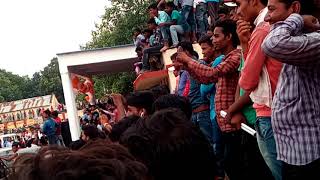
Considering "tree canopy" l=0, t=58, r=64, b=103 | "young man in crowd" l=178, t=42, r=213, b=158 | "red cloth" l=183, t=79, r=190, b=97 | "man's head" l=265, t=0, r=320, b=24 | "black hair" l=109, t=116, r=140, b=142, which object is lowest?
"tree canopy" l=0, t=58, r=64, b=103

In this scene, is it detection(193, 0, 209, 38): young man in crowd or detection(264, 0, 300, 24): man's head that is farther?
detection(193, 0, 209, 38): young man in crowd

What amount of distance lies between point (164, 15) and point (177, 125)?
8.58m

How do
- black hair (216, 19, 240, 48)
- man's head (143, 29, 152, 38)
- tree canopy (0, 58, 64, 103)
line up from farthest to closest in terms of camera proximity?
1. tree canopy (0, 58, 64, 103)
2. man's head (143, 29, 152, 38)
3. black hair (216, 19, 240, 48)

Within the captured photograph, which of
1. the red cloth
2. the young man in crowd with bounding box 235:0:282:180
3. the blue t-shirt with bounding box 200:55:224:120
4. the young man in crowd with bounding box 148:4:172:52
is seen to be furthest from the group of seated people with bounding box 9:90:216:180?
the young man in crowd with bounding box 148:4:172:52

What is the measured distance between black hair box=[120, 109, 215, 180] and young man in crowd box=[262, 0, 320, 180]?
0.45m

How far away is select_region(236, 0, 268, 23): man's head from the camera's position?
10.5ft

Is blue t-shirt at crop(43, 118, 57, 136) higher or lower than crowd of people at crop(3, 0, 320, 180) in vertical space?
lower

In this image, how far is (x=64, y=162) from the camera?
3.49ft

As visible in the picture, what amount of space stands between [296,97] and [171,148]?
743 millimetres

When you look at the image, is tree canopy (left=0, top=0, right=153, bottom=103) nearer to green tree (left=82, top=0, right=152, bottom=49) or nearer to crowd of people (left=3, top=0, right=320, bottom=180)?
green tree (left=82, top=0, right=152, bottom=49)

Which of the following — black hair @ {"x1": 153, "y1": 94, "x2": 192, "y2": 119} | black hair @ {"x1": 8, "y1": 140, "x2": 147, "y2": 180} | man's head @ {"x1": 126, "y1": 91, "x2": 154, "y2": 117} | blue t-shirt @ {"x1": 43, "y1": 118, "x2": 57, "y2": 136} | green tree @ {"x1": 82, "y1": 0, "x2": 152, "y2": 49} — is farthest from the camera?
green tree @ {"x1": 82, "y1": 0, "x2": 152, "y2": 49}

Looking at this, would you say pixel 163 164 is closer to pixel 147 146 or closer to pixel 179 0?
pixel 147 146

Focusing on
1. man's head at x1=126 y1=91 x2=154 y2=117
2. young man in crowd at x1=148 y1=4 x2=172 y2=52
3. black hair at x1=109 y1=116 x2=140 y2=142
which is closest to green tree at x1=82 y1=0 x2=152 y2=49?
young man in crowd at x1=148 y1=4 x2=172 y2=52

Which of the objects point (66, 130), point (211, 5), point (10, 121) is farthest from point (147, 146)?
point (10, 121)
